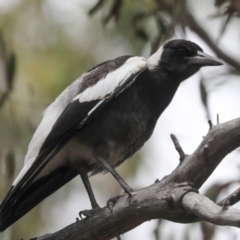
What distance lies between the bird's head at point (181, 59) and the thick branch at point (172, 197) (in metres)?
0.78

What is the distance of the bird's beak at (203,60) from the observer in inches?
121

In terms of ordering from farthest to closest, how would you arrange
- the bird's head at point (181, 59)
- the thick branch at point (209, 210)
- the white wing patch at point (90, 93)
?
the bird's head at point (181, 59)
the white wing patch at point (90, 93)
the thick branch at point (209, 210)

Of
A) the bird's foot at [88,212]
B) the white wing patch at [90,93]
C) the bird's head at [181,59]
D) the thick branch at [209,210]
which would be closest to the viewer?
the thick branch at [209,210]

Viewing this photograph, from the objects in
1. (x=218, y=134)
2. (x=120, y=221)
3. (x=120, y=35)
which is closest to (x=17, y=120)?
(x=120, y=35)

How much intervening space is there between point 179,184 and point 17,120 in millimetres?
2010

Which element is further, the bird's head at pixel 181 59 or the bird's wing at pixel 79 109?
the bird's head at pixel 181 59

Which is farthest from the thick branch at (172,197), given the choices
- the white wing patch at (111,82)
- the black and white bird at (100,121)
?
the white wing patch at (111,82)

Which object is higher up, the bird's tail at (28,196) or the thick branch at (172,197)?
the bird's tail at (28,196)

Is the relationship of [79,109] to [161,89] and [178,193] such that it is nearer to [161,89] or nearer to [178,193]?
[161,89]

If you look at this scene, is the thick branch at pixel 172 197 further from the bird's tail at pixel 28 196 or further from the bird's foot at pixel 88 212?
the bird's tail at pixel 28 196

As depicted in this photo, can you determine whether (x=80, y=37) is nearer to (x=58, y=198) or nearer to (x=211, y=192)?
(x=58, y=198)

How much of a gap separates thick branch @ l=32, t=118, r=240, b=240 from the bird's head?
2.57ft

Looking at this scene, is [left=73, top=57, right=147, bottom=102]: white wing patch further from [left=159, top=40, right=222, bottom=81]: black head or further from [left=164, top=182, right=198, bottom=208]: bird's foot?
[left=164, top=182, right=198, bottom=208]: bird's foot

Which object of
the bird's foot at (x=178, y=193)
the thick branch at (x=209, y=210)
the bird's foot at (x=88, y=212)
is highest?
the bird's foot at (x=88, y=212)
